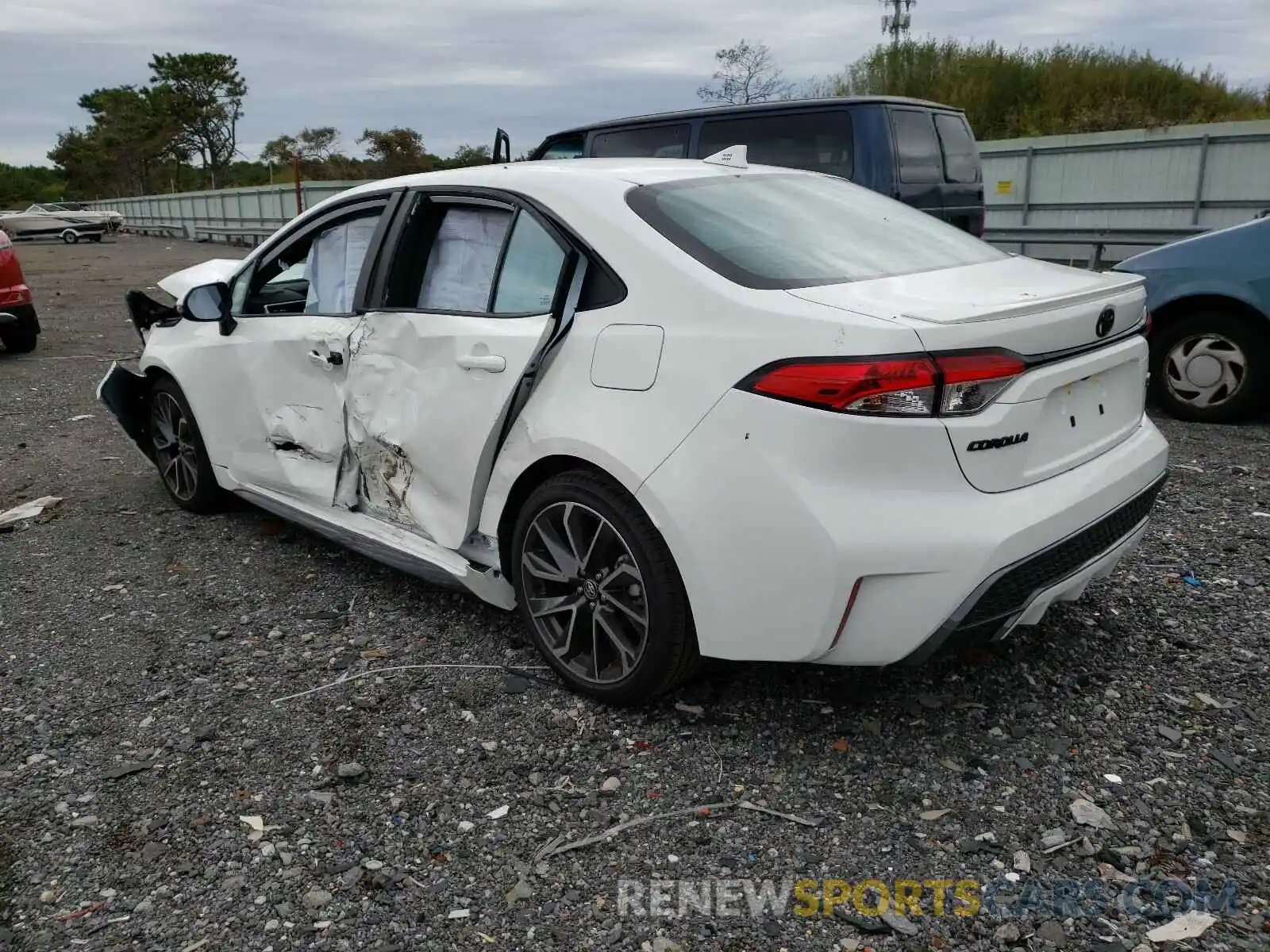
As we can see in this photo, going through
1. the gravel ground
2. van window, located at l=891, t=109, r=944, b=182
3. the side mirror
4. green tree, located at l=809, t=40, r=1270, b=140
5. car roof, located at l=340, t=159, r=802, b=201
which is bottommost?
the gravel ground

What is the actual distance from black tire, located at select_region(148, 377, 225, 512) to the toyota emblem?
12.6ft

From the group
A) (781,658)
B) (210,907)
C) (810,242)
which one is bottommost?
(210,907)

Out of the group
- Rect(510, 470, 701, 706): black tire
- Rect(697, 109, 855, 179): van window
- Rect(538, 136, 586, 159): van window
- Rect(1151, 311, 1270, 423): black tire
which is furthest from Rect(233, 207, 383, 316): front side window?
Rect(538, 136, 586, 159): van window

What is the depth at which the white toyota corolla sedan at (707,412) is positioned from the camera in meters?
A: 2.49

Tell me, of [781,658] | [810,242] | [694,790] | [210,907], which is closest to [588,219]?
[810,242]

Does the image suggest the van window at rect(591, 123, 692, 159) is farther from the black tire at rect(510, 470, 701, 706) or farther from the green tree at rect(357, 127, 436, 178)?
the green tree at rect(357, 127, 436, 178)

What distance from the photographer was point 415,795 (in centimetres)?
280

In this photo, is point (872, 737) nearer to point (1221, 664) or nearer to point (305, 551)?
point (1221, 664)

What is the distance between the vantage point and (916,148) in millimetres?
7609

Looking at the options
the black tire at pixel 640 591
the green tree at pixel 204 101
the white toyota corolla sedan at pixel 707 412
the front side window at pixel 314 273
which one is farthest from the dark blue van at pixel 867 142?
the green tree at pixel 204 101

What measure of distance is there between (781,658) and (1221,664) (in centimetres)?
164

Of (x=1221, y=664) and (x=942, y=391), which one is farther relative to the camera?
(x=1221, y=664)

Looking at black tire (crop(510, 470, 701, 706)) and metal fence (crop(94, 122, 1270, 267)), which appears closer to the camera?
black tire (crop(510, 470, 701, 706))

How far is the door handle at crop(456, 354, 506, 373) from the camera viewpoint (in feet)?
10.5
